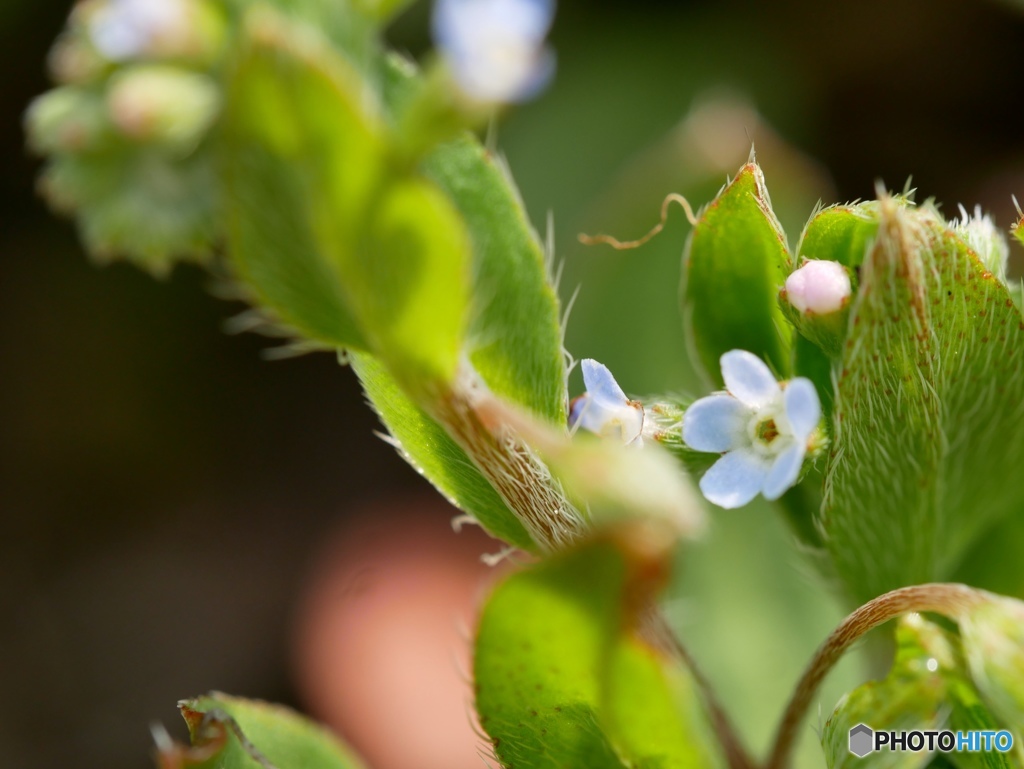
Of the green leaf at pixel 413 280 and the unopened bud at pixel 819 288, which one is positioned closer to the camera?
the green leaf at pixel 413 280

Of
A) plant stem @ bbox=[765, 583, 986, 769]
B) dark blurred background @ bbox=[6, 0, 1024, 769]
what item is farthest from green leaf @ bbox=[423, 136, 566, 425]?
dark blurred background @ bbox=[6, 0, 1024, 769]

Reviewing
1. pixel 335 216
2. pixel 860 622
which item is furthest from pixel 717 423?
pixel 335 216

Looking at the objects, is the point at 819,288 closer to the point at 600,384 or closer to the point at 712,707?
the point at 600,384

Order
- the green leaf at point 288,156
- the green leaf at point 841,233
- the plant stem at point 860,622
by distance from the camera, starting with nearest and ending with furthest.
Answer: the green leaf at point 288,156 < the plant stem at point 860,622 < the green leaf at point 841,233

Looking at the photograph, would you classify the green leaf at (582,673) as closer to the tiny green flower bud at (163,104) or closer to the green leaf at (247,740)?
the green leaf at (247,740)

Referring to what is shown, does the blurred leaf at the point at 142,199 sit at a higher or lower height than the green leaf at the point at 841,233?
higher

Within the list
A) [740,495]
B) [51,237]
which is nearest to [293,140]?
[740,495]

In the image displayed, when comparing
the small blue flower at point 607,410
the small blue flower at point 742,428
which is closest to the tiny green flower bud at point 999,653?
the small blue flower at point 742,428
